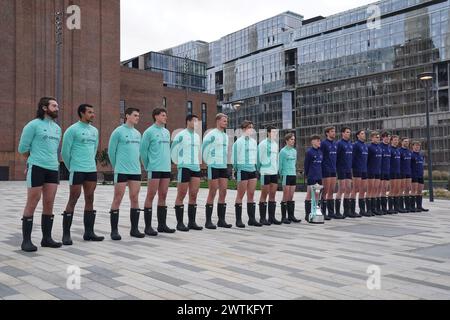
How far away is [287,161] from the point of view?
1016cm

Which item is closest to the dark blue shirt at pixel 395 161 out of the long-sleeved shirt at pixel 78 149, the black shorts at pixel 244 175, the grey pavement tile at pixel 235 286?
the black shorts at pixel 244 175

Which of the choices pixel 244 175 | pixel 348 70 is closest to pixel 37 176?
pixel 244 175

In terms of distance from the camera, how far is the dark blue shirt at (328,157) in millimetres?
10805

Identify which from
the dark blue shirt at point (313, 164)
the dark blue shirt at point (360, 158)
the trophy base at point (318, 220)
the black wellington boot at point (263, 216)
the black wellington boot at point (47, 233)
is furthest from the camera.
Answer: the dark blue shirt at point (360, 158)

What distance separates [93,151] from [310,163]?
16.7ft

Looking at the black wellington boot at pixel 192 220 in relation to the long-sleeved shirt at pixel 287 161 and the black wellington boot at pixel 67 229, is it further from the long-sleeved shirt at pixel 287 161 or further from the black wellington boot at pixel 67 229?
the black wellington boot at pixel 67 229

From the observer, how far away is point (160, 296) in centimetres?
409

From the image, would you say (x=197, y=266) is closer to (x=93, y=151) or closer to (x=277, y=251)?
(x=277, y=251)

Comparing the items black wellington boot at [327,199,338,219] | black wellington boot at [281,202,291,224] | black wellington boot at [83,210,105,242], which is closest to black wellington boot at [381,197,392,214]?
black wellington boot at [327,199,338,219]

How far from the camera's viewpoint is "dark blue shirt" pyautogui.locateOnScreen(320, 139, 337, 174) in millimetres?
10805

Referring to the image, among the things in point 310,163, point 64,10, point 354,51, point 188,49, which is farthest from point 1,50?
point 188,49

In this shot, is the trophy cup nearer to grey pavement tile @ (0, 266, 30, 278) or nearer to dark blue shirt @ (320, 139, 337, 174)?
dark blue shirt @ (320, 139, 337, 174)

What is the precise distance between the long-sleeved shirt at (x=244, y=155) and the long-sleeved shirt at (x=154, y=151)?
1.72m

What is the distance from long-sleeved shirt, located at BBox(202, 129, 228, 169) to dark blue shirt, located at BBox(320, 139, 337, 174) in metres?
2.86
